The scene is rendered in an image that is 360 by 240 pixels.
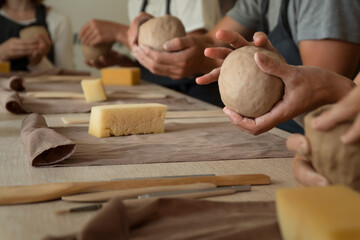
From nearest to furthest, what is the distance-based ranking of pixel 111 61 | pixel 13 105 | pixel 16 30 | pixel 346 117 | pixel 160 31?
1. pixel 346 117
2. pixel 13 105
3. pixel 160 31
4. pixel 111 61
5. pixel 16 30

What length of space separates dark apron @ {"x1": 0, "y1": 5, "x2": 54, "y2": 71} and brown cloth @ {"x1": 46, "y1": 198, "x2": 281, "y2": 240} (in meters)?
3.21

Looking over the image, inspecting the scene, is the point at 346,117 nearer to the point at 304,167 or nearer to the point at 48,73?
the point at 304,167

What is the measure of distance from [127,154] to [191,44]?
889 mm

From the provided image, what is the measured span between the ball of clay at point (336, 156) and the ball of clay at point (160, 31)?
1.18 m

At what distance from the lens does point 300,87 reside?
3.17 feet

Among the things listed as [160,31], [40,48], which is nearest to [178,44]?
[160,31]

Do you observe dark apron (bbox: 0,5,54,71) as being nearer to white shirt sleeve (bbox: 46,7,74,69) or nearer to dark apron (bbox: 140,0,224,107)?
white shirt sleeve (bbox: 46,7,74,69)

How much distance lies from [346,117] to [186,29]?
2.53m

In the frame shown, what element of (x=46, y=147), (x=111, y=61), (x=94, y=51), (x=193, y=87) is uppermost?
(x=46, y=147)

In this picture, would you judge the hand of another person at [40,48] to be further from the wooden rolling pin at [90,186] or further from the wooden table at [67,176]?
the wooden rolling pin at [90,186]

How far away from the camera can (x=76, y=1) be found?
588 centimetres

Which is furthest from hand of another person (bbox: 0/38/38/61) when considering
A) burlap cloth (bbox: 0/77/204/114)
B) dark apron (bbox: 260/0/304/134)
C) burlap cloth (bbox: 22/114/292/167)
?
burlap cloth (bbox: 22/114/292/167)

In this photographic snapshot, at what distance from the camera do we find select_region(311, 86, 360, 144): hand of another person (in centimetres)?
62

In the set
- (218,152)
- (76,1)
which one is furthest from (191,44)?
(76,1)
